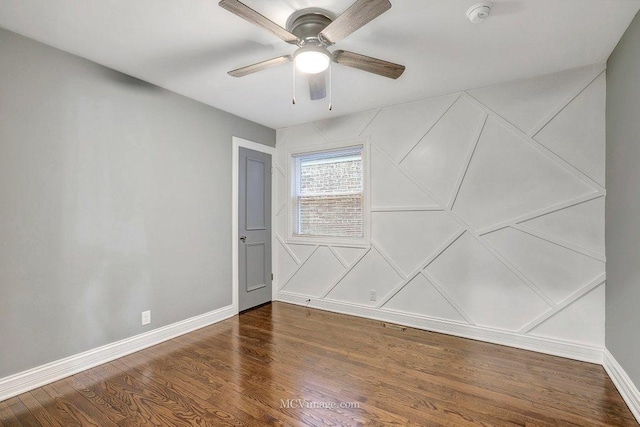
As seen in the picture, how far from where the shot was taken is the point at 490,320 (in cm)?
295

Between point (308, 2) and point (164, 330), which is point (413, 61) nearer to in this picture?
point (308, 2)

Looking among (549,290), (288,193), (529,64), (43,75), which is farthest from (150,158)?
(549,290)

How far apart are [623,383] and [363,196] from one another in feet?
8.62

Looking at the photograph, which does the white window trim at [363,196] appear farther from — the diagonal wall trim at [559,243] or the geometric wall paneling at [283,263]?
the diagonal wall trim at [559,243]

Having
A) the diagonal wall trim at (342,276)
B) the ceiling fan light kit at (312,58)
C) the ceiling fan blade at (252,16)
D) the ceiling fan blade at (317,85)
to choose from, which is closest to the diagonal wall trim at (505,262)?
the diagonal wall trim at (342,276)

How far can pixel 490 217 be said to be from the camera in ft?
9.69

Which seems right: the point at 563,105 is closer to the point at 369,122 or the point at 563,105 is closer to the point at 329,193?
the point at 369,122

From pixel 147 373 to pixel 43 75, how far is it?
237 cm

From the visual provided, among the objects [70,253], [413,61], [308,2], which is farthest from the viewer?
[413,61]

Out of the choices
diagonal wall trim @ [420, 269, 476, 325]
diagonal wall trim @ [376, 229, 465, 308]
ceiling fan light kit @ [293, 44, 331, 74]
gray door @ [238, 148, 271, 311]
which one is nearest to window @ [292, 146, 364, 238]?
gray door @ [238, 148, 271, 311]

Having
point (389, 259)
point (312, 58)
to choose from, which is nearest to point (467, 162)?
point (389, 259)

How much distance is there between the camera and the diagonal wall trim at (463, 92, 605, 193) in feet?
8.38

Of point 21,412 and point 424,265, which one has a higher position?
point 424,265

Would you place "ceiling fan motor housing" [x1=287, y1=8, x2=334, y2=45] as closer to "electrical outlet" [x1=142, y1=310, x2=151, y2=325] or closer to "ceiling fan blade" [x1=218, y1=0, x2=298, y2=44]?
"ceiling fan blade" [x1=218, y1=0, x2=298, y2=44]
